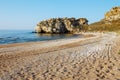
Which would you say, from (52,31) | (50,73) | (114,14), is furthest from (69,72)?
(114,14)

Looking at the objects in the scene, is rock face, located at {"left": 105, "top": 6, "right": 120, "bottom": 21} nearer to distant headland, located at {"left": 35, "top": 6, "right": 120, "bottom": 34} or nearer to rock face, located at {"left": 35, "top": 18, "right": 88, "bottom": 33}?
distant headland, located at {"left": 35, "top": 6, "right": 120, "bottom": 34}

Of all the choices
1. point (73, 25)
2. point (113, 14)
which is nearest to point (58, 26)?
point (73, 25)

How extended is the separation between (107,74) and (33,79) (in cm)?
364

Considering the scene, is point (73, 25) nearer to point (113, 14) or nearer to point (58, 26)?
point (58, 26)

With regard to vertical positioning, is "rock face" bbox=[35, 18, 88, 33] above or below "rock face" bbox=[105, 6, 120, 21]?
below

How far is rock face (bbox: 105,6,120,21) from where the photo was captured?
154 metres

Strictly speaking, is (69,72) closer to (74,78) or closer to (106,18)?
(74,78)

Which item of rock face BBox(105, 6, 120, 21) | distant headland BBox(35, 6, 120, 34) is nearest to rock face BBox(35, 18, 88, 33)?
distant headland BBox(35, 6, 120, 34)

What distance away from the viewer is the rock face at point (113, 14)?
15376 cm

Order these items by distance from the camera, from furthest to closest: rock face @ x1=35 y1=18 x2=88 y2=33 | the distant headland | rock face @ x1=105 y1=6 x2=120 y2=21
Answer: rock face @ x1=105 y1=6 x2=120 y2=21, rock face @ x1=35 y1=18 x2=88 y2=33, the distant headland

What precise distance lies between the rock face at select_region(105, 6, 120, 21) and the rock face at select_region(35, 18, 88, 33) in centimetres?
Result: 2134

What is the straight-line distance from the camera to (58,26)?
138000mm

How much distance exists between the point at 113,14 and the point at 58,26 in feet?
147

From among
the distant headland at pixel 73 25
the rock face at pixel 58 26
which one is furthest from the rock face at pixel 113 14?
the rock face at pixel 58 26
